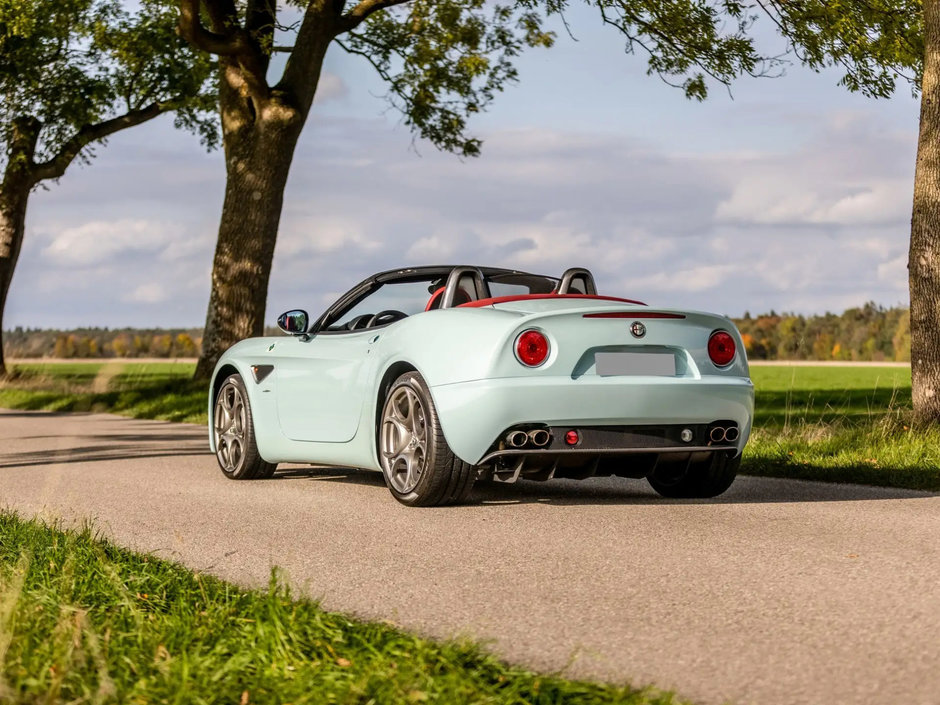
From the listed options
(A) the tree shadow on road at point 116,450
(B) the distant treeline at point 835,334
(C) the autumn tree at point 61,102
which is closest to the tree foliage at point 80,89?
(C) the autumn tree at point 61,102

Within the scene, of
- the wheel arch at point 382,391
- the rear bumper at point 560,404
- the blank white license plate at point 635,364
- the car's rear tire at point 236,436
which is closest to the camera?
the rear bumper at point 560,404

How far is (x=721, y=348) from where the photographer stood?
24.6ft

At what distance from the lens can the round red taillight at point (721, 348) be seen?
7.47m

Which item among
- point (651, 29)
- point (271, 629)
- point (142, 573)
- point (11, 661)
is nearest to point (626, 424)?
point (142, 573)

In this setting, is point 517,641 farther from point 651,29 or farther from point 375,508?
point 651,29

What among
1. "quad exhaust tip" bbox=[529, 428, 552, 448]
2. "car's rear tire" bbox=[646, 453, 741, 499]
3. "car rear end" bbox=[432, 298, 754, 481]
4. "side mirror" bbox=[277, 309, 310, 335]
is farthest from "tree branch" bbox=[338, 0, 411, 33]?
"quad exhaust tip" bbox=[529, 428, 552, 448]

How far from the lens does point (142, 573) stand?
510 centimetres

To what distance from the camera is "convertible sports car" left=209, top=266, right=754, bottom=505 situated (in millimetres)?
6965

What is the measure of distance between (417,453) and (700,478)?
6.16ft

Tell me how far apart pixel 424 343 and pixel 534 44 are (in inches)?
577

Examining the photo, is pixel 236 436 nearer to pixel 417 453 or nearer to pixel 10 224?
pixel 417 453

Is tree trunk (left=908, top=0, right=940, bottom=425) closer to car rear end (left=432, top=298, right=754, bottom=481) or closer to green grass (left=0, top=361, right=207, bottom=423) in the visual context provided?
car rear end (left=432, top=298, right=754, bottom=481)

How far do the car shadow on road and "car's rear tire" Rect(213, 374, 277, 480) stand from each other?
27 centimetres

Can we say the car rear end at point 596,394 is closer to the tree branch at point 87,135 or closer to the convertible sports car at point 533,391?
the convertible sports car at point 533,391
